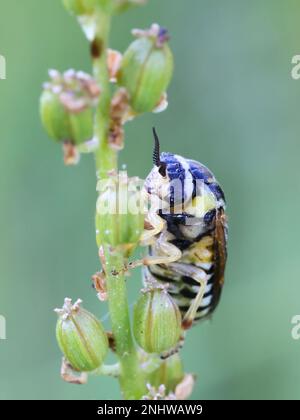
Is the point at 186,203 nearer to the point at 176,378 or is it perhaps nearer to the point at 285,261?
the point at 176,378

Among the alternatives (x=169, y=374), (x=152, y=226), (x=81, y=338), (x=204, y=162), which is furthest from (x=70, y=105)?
(x=204, y=162)

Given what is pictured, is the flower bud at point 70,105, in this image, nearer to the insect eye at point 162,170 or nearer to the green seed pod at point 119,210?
the green seed pod at point 119,210

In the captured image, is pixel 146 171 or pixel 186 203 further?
pixel 146 171

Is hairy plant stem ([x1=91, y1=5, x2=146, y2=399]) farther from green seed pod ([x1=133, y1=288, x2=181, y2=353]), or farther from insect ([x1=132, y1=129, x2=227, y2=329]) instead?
insect ([x1=132, y1=129, x2=227, y2=329])

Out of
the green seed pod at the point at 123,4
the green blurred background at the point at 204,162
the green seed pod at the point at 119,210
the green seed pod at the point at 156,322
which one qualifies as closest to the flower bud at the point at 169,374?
the green seed pod at the point at 156,322

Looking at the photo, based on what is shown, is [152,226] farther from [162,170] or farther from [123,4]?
[123,4]

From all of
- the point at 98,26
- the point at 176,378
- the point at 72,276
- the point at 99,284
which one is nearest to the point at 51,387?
the point at 72,276

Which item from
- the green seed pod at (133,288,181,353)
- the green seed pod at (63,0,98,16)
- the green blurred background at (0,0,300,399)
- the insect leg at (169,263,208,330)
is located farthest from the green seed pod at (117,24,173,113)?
the green blurred background at (0,0,300,399)
